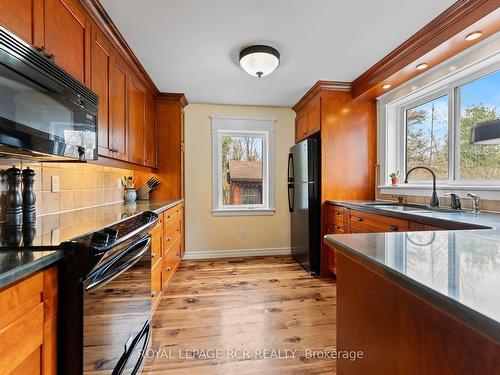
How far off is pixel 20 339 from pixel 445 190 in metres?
2.88

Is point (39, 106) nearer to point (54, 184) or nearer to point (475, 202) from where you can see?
point (54, 184)

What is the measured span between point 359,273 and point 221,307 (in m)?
1.75

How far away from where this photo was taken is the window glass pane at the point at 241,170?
3.96 metres

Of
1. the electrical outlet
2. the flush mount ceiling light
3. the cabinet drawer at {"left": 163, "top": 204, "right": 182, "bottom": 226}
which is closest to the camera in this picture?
the electrical outlet

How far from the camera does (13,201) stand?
128 centimetres

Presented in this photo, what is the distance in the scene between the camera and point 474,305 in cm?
43

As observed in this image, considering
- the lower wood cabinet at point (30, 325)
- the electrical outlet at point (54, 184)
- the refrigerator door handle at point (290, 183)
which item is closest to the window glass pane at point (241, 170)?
the refrigerator door handle at point (290, 183)

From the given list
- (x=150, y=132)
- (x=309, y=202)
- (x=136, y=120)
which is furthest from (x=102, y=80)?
(x=309, y=202)

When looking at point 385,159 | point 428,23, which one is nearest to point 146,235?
point 428,23

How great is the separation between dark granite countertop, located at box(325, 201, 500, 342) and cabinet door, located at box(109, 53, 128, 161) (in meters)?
1.94

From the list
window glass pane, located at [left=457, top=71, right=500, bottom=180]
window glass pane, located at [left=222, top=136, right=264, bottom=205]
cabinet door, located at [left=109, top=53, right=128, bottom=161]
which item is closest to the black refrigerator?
window glass pane, located at [left=222, top=136, right=264, bottom=205]

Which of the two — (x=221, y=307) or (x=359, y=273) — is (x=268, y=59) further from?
(x=221, y=307)

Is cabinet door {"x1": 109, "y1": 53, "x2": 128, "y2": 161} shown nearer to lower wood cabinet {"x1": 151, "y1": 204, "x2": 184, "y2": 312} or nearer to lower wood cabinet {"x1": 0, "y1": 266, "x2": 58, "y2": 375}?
lower wood cabinet {"x1": 151, "y1": 204, "x2": 184, "y2": 312}

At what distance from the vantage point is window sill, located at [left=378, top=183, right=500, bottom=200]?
6.19 feet
